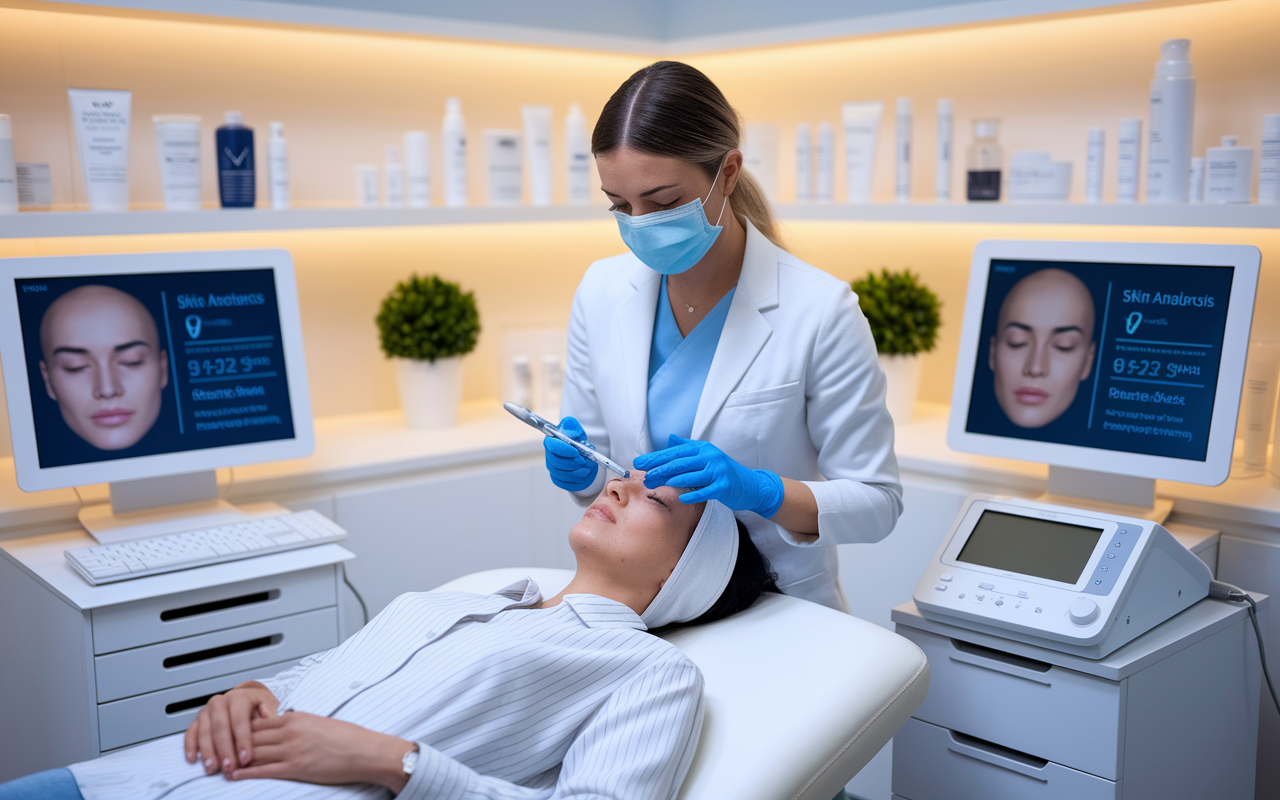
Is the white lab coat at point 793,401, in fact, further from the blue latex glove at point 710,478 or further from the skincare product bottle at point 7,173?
the skincare product bottle at point 7,173

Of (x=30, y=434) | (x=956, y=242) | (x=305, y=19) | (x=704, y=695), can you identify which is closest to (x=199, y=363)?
(x=30, y=434)

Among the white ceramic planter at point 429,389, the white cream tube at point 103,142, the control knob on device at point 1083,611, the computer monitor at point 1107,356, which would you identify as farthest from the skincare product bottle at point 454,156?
the control knob on device at point 1083,611

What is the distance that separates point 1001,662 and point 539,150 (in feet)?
5.73

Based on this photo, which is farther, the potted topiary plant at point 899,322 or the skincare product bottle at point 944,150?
the potted topiary plant at point 899,322

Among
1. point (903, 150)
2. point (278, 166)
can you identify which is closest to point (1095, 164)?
point (903, 150)

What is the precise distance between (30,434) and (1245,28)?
99.9 inches

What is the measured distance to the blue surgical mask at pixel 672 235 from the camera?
1.50 meters

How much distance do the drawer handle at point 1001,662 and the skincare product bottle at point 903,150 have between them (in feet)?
3.97

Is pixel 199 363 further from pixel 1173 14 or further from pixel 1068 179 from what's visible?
pixel 1173 14

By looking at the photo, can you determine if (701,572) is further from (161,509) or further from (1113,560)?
(161,509)

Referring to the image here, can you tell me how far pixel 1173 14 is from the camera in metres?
2.27

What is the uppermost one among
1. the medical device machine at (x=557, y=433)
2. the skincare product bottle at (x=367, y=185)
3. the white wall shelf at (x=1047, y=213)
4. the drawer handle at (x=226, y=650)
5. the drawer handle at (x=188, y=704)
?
the skincare product bottle at (x=367, y=185)

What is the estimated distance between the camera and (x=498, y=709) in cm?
130

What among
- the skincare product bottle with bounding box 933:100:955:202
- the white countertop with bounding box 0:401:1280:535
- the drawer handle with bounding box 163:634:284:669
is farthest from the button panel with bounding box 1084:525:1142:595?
the drawer handle with bounding box 163:634:284:669
